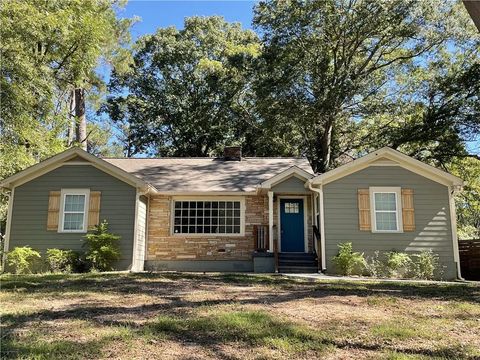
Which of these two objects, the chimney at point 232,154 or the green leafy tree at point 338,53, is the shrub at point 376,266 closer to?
the chimney at point 232,154

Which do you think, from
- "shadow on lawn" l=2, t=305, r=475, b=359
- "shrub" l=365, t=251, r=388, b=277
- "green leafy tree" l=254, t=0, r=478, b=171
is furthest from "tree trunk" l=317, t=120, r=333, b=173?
"shadow on lawn" l=2, t=305, r=475, b=359

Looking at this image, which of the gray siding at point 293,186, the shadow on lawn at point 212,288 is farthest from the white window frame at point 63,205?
the gray siding at point 293,186

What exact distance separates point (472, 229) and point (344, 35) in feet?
81.4

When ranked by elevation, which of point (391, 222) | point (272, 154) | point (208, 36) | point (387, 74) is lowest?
point (391, 222)

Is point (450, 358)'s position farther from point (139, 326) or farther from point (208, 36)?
point (208, 36)

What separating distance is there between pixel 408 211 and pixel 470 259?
4095 millimetres

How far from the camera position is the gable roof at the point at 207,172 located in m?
14.6

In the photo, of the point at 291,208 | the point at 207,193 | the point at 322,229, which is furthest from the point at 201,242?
the point at 322,229

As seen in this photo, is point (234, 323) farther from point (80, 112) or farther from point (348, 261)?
point (80, 112)

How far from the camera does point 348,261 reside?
12289 mm

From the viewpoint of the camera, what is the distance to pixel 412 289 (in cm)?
865

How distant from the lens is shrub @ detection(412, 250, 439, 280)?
12.4m

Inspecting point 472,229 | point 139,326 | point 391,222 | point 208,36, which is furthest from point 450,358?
point 472,229

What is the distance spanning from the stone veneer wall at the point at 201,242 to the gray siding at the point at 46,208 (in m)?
1.33
